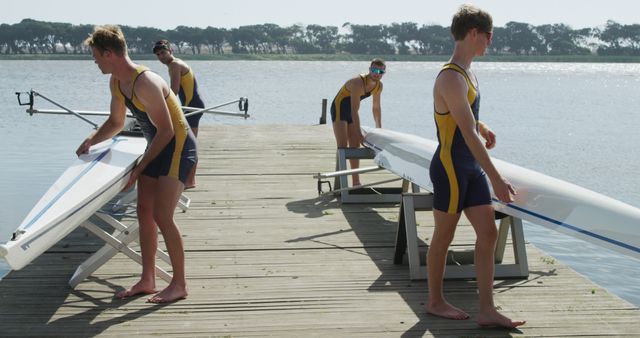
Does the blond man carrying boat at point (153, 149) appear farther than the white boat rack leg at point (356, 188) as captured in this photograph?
No

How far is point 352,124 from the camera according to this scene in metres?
10.4

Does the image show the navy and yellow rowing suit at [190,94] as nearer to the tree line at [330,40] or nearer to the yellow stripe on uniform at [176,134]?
the yellow stripe on uniform at [176,134]

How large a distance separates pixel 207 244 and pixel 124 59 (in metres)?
2.64

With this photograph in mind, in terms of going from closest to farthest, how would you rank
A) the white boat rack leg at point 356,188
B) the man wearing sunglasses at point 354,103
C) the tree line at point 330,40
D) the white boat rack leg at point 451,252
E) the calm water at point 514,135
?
1. the white boat rack leg at point 451,252
2. the white boat rack leg at point 356,188
3. the man wearing sunglasses at point 354,103
4. the calm water at point 514,135
5. the tree line at point 330,40

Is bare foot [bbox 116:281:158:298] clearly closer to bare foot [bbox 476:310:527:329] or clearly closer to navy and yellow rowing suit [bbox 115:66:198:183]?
navy and yellow rowing suit [bbox 115:66:198:183]

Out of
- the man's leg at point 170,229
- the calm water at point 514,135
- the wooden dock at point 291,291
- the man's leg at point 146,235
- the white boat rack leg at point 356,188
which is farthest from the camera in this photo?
the calm water at point 514,135

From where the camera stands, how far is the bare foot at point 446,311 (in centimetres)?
546

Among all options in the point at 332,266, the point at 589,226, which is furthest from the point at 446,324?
the point at 332,266

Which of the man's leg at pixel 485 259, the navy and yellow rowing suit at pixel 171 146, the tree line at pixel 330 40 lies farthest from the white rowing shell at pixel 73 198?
the tree line at pixel 330 40

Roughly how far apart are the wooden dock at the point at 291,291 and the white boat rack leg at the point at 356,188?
33 cm

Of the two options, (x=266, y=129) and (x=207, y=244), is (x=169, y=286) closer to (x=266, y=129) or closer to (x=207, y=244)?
(x=207, y=244)

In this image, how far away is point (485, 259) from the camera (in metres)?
5.16

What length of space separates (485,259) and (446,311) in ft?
1.79

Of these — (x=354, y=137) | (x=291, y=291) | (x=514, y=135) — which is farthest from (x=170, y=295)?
(x=514, y=135)
